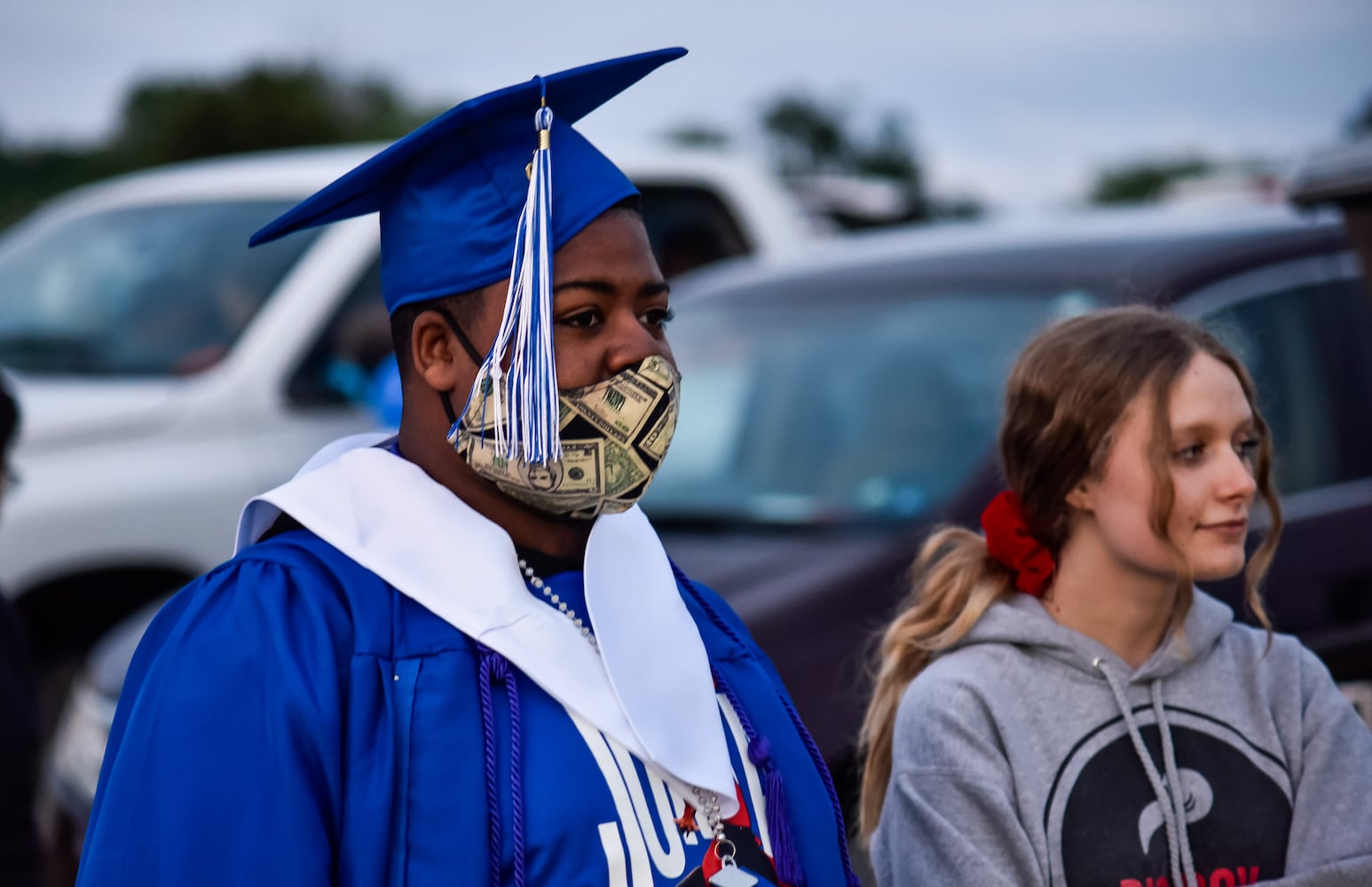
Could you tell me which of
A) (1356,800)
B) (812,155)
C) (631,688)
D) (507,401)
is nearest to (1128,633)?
(1356,800)

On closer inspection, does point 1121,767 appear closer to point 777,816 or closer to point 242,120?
point 777,816

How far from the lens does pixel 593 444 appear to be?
1.85 m

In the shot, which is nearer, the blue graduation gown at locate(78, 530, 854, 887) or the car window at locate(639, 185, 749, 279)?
the blue graduation gown at locate(78, 530, 854, 887)

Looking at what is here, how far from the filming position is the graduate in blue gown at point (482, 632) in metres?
1.59

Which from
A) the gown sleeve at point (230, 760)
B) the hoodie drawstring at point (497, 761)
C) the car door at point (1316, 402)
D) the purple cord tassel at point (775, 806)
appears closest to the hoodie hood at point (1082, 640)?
the purple cord tassel at point (775, 806)

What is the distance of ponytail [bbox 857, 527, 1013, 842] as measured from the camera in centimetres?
253

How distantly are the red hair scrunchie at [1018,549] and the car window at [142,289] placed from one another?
3727mm

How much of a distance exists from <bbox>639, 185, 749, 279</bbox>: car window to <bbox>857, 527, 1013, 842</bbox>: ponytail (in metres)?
4.38

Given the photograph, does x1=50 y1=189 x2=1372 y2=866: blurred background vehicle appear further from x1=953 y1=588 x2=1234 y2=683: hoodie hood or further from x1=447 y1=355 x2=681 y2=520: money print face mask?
x1=447 y1=355 x2=681 y2=520: money print face mask

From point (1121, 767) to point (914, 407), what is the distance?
195cm

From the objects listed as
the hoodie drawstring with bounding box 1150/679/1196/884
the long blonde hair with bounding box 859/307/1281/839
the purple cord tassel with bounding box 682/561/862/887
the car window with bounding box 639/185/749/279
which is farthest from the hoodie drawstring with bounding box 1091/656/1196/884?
the car window with bounding box 639/185/749/279

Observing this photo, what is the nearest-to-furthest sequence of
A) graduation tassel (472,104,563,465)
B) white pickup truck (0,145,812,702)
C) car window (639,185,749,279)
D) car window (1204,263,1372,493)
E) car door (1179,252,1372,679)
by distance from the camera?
graduation tassel (472,104,563,465) < car door (1179,252,1372,679) < car window (1204,263,1372,493) < white pickup truck (0,145,812,702) < car window (639,185,749,279)

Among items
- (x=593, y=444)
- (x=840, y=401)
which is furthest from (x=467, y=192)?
(x=840, y=401)

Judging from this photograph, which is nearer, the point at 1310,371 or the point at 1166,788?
the point at 1166,788
